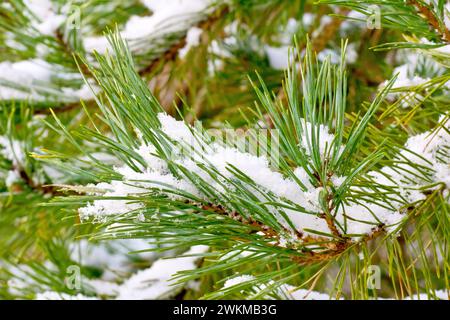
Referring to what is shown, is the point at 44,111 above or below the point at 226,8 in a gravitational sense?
below

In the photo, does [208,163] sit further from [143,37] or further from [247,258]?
[143,37]

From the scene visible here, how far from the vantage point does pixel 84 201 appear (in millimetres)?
433

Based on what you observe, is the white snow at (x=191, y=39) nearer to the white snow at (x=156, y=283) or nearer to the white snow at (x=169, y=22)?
the white snow at (x=169, y=22)

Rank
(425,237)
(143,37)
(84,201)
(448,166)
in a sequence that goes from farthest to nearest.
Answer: (425,237), (143,37), (448,166), (84,201)

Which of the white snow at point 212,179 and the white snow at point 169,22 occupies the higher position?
the white snow at point 169,22

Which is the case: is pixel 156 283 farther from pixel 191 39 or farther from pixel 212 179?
pixel 212 179

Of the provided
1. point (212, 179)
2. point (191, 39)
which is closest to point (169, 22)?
point (191, 39)

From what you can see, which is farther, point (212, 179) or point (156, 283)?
point (156, 283)

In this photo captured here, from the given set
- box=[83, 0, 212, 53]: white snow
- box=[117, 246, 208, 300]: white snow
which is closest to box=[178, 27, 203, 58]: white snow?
box=[83, 0, 212, 53]: white snow

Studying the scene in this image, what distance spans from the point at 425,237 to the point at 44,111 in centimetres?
98

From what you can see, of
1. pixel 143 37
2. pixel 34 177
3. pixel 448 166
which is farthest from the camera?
pixel 143 37

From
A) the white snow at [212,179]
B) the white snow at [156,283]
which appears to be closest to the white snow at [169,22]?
the white snow at [156,283]

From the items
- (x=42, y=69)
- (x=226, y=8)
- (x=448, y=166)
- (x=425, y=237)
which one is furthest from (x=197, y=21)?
(x=425, y=237)

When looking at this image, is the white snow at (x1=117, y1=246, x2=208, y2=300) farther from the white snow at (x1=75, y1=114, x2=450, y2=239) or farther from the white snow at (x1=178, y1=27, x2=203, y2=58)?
the white snow at (x1=75, y1=114, x2=450, y2=239)
